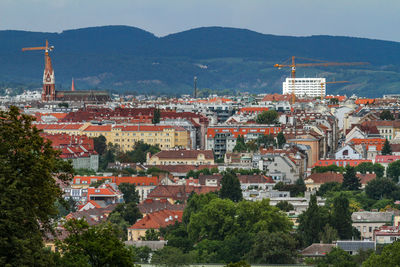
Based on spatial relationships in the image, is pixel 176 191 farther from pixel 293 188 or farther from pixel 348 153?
pixel 348 153

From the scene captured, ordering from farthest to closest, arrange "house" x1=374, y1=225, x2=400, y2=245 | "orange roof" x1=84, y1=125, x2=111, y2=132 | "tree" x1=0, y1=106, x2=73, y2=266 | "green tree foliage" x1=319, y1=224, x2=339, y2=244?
"orange roof" x1=84, y1=125, x2=111, y2=132
"green tree foliage" x1=319, y1=224, x2=339, y2=244
"house" x1=374, y1=225, x2=400, y2=245
"tree" x1=0, y1=106, x2=73, y2=266

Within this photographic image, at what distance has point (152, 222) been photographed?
61.5 metres

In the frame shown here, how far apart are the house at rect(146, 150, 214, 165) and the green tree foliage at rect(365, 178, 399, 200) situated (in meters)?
24.9

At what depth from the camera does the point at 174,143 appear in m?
114

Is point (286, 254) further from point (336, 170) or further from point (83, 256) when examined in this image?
point (336, 170)

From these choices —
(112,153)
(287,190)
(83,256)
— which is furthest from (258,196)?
(83,256)

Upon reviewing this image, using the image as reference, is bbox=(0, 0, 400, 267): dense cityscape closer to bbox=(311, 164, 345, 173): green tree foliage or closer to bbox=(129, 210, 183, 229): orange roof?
bbox=(129, 210, 183, 229): orange roof

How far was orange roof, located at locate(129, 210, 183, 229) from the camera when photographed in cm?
6078

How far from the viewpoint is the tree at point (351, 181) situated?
79.1 metres

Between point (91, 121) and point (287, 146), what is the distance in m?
30.9

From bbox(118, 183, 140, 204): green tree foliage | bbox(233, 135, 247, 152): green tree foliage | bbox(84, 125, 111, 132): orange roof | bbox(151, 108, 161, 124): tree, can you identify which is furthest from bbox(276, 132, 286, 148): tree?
bbox(118, 183, 140, 204): green tree foliage

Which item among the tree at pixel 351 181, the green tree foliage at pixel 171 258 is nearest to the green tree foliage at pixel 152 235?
the green tree foliage at pixel 171 258

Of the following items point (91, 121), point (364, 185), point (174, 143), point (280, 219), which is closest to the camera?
point (280, 219)

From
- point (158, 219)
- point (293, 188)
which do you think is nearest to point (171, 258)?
point (158, 219)
